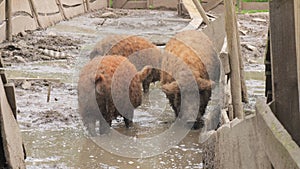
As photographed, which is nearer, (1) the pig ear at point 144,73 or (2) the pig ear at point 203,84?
(2) the pig ear at point 203,84

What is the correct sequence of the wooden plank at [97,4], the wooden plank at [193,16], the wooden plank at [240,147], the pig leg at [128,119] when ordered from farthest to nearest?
the wooden plank at [97,4] → the wooden plank at [193,16] → the pig leg at [128,119] → the wooden plank at [240,147]

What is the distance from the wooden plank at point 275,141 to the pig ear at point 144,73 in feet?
12.2

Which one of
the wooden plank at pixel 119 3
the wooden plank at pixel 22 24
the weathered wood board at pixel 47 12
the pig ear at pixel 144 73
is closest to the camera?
the pig ear at pixel 144 73

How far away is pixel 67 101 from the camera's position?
305 inches

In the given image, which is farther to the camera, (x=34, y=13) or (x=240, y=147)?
(x=34, y=13)

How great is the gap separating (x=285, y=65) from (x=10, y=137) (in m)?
2.23

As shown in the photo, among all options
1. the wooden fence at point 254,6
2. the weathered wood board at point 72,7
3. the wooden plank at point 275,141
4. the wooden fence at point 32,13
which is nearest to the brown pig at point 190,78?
the wooden plank at point 275,141

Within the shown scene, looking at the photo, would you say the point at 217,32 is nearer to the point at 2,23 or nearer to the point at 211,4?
the point at 2,23

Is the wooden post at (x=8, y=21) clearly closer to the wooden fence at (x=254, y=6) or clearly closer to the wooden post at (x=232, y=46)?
the wooden post at (x=232, y=46)

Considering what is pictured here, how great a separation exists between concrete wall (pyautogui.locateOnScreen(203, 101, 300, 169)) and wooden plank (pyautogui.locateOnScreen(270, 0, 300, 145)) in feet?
0.18

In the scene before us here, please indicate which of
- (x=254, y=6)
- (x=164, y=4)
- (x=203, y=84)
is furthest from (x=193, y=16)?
(x=203, y=84)

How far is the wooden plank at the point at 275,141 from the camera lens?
2.45 m

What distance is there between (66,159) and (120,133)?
1053 millimetres

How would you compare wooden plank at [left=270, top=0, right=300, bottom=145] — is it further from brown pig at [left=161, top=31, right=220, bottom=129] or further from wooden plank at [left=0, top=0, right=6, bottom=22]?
wooden plank at [left=0, top=0, right=6, bottom=22]
